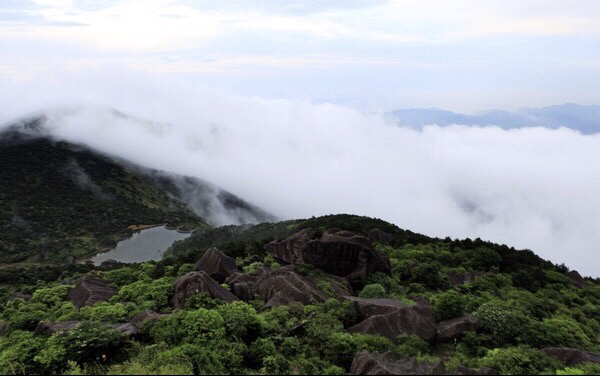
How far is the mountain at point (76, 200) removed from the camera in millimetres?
100750

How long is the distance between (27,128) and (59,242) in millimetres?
121687

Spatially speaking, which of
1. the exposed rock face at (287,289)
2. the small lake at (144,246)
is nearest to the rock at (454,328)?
the exposed rock face at (287,289)

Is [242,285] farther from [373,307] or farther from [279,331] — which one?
[373,307]

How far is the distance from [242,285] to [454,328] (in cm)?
1213

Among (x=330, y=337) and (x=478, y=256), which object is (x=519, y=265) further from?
(x=330, y=337)

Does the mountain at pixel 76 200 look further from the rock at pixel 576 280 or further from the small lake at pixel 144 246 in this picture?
the rock at pixel 576 280

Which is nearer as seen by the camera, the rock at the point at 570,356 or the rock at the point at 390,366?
the rock at the point at 390,366

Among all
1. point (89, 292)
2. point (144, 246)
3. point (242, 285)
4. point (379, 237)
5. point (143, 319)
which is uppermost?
point (143, 319)

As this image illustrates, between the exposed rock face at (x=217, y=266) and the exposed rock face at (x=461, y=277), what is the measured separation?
16.7m

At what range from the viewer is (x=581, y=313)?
28812mm

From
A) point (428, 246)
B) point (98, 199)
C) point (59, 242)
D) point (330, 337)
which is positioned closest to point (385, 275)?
point (330, 337)

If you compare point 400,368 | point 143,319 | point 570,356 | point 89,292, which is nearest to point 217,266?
point 89,292

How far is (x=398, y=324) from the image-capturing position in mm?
20312

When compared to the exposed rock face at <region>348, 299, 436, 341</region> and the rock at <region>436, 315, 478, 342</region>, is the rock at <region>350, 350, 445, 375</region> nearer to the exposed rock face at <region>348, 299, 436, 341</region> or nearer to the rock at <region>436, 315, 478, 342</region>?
the exposed rock face at <region>348, 299, 436, 341</region>
